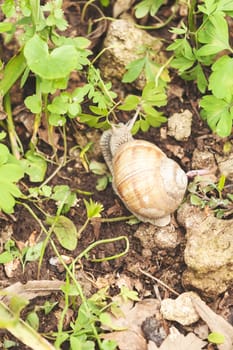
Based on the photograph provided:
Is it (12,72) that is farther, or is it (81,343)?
(12,72)

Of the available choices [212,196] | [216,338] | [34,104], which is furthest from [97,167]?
[216,338]

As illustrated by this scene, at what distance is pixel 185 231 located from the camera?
3191 mm

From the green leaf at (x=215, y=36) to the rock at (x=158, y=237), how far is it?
88 cm

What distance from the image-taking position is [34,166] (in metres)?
3.33

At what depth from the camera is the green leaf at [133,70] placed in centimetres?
337

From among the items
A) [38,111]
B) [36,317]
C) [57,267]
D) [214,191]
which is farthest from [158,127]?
[36,317]

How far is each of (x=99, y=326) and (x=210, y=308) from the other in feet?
1.71

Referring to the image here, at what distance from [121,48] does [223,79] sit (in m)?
0.66

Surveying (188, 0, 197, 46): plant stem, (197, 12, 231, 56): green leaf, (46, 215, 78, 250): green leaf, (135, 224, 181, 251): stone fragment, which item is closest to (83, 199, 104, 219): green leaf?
(46, 215, 78, 250): green leaf

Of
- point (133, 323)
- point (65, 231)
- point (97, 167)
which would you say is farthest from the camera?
point (97, 167)

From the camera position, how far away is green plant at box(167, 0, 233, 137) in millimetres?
3035

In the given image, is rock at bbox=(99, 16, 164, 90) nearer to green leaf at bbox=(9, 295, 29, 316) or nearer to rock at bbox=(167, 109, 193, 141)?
rock at bbox=(167, 109, 193, 141)

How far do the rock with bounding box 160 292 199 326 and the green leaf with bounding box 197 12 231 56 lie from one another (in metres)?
1.17

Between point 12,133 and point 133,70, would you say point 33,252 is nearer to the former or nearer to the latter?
point 12,133
